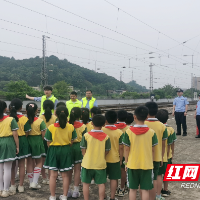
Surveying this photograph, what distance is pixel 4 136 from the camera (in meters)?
3.96

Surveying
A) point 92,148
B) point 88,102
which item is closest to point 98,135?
point 92,148

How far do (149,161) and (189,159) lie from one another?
11.3 feet

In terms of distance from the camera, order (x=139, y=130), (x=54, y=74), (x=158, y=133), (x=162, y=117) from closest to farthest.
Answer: (x=139, y=130) → (x=158, y=133) → (x=162, y=117) → (x=54, y=74)

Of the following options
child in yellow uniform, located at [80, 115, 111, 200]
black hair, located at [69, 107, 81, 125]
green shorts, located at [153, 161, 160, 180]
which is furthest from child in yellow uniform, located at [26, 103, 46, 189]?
green shorts, located at [153, 161, 160, 180]

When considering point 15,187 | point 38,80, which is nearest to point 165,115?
point 15,187

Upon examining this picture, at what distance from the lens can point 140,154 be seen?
3229 mm

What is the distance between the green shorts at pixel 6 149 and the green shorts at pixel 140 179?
6.33 ft

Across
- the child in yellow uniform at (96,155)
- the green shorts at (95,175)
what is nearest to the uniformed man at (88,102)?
the child in yellow uniform at (96,155)

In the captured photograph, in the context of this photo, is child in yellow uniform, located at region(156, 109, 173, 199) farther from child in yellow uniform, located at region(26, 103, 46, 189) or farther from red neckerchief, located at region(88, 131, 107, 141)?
child in yellow uniform, located at region(26, 103, 46, 189)

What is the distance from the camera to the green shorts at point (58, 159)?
3.78 metres

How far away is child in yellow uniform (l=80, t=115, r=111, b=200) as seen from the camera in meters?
3.47

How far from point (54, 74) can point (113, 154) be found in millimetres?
58894

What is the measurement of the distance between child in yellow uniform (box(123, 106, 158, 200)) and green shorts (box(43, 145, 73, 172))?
1.02m

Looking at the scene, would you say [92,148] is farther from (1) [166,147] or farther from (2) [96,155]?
(1) [166,147]
